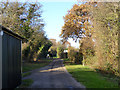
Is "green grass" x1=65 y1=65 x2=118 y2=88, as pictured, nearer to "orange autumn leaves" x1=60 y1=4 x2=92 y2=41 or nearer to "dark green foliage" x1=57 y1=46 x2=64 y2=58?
"orange autumn leaves" x1=60 y1=4 x2=92 y2=41

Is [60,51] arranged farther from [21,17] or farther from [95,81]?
[95,81]

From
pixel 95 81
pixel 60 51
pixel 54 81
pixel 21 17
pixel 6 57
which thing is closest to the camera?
pixel 6 57

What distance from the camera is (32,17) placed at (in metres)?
26.5

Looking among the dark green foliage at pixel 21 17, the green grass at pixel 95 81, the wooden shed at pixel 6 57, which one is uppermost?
the dark green foliage at pixel 21 17

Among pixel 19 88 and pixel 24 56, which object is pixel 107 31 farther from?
pixel 24 56

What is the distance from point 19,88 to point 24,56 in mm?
28958

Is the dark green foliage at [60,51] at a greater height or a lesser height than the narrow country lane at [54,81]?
greater

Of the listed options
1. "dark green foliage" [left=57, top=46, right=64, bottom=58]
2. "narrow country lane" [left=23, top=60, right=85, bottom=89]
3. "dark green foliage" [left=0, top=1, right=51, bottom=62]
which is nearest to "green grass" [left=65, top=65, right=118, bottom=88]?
"narrow country lane" [left=23, top=60, right=85, bottom=89]

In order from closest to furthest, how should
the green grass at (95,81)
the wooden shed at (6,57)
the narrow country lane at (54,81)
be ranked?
the wooden shed at (6,57) → the green grass at (95,81) → the narrow country lane at (54,81)

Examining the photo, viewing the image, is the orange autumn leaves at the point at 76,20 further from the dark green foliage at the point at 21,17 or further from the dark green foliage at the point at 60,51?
the dark green foliage at the point at 60,51

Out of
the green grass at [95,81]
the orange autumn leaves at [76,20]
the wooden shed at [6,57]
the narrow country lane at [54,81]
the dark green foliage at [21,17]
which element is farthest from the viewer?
the orange autumn leaves at [76,20]

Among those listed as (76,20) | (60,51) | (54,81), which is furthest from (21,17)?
(60,51)

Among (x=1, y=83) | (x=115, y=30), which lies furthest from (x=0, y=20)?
(x=1, y=83)

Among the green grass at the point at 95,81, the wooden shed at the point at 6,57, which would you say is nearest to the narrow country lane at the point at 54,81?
the green grass at the point at 95,81
